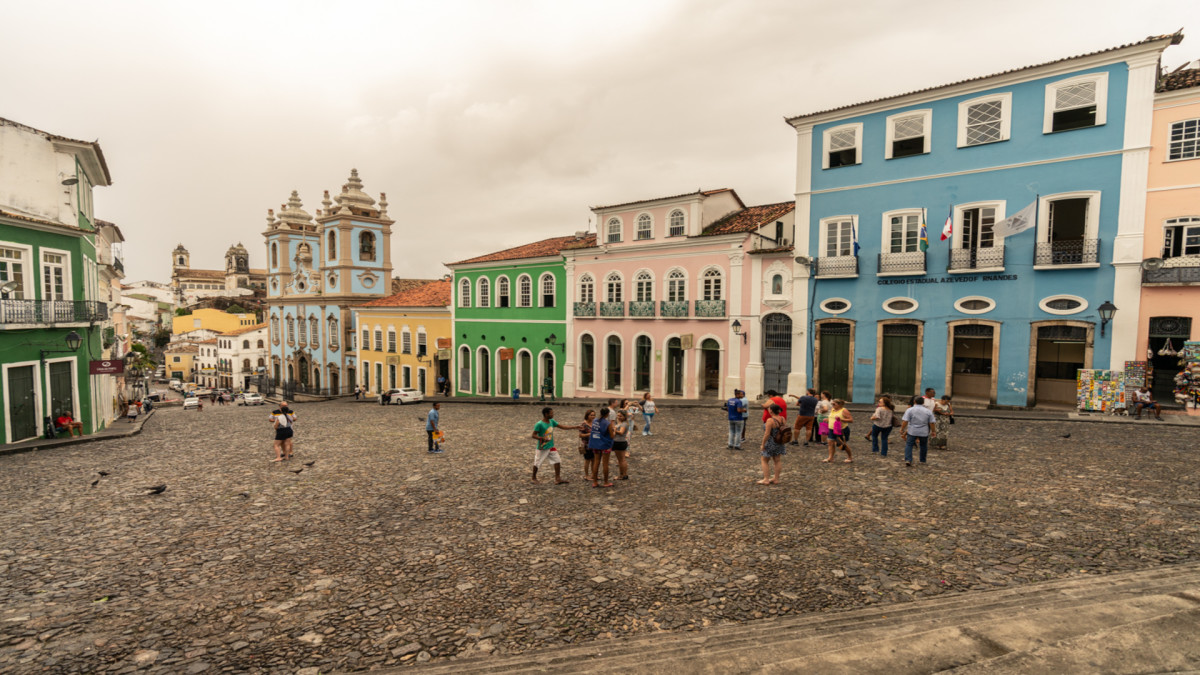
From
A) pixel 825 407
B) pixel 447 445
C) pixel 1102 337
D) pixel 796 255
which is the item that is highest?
pixel 796 255

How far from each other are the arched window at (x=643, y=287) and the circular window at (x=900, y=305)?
10196mm

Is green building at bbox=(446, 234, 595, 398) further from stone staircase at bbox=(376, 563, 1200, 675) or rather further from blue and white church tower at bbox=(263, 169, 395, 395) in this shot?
stone staircase at bbox=(376, 563, 1200, 675)

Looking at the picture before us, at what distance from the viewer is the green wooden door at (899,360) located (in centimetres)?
2023

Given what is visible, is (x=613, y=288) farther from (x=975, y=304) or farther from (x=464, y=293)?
(x=975, y=304)

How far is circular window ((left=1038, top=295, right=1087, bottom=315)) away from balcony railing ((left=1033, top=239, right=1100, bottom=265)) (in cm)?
110

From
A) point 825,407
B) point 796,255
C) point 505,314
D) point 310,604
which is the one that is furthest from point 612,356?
point 310,604

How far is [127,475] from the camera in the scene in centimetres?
1211

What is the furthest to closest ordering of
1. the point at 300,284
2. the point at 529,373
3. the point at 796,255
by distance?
1. the point at 300,284
2. the point at 529,373
3. the point at 796,255

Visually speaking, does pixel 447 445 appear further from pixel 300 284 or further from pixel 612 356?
pixel 300 284

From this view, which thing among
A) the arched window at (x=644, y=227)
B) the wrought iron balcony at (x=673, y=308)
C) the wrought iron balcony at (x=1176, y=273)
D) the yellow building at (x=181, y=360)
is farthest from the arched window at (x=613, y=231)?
the yellow building at (x=181, y=360)

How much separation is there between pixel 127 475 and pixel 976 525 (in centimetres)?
1609

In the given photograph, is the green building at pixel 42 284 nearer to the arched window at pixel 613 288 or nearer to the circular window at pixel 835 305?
the arched window at pixel 613 288

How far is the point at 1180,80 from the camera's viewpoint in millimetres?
16328

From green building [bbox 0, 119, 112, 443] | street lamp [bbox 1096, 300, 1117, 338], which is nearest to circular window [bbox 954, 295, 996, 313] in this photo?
street lamp [bbox 1096, 300, 1117, 338]
